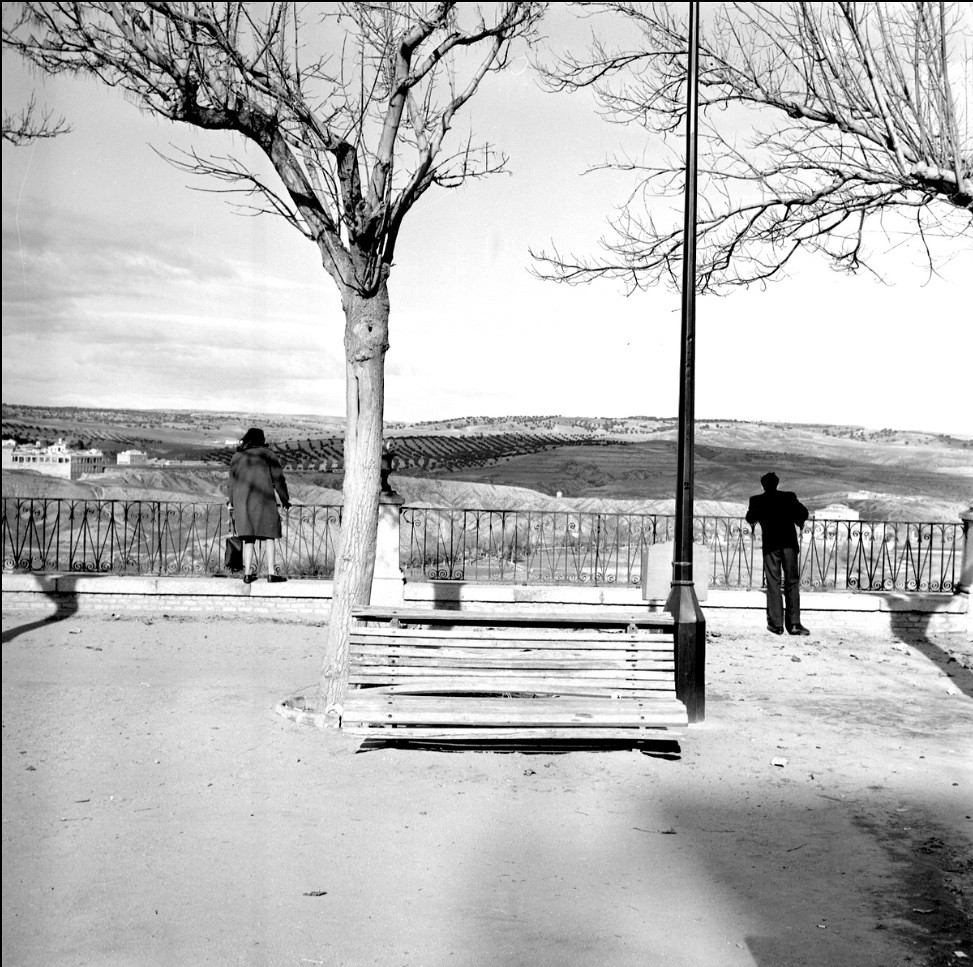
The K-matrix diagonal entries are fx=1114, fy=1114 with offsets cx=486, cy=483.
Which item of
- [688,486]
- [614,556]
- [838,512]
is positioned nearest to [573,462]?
[838,512]

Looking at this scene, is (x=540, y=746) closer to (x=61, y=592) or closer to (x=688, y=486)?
(x=688, y=486)

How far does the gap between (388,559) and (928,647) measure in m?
6.34

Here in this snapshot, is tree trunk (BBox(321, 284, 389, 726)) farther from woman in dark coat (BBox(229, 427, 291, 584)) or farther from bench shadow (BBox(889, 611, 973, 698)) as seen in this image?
bench shadow (BBox(889, 611, 973, 698))

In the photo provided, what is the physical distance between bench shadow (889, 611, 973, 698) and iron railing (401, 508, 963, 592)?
0.80m

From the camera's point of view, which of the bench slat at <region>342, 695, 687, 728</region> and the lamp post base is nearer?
the bench slat at <region>342, 695, 687, 728</region>

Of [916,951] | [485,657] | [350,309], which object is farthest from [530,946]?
[350,309]

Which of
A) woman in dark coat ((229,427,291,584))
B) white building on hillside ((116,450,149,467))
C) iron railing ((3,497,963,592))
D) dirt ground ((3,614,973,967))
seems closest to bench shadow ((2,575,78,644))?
iron railing ((3,497,963,592))

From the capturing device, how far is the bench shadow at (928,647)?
10.9 meters

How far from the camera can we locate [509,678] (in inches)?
313

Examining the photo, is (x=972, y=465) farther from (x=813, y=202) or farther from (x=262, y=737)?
(x=262, y=737)

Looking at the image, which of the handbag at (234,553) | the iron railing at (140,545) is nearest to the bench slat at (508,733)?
the iron railing at (140,545)

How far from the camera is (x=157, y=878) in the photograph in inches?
203

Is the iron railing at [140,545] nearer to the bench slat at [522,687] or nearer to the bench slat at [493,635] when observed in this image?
the bench slat at [493,635]

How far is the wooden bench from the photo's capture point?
→ 742 centimetres
